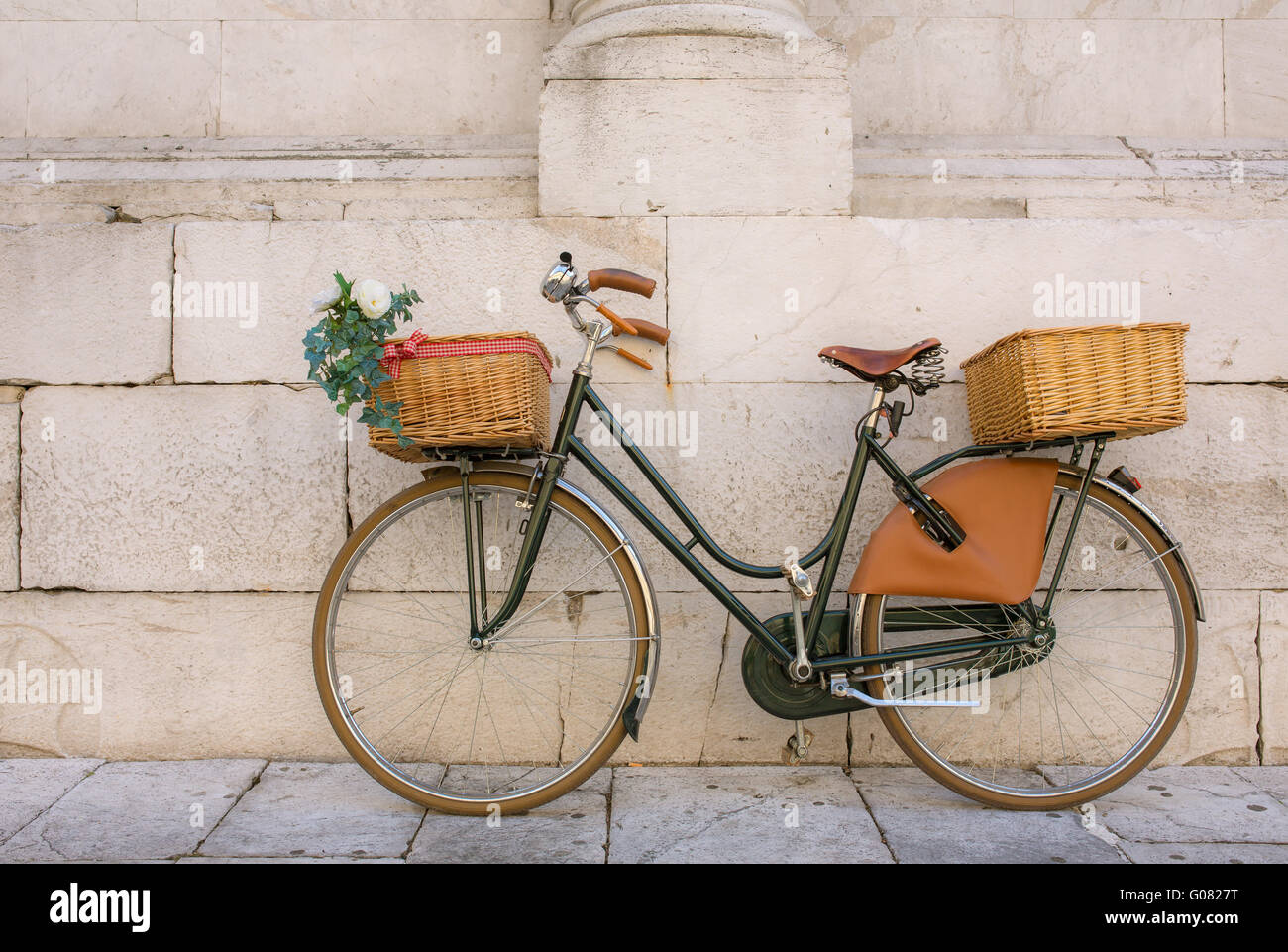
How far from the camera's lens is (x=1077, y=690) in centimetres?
366

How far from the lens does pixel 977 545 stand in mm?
3174

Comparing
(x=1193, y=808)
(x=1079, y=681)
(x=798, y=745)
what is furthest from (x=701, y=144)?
(x=1193, y=808)

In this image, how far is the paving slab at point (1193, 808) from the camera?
10.1ft

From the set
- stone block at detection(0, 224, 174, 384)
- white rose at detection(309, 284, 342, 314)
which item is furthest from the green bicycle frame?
stone block at detection(0, 224, 174, 384)

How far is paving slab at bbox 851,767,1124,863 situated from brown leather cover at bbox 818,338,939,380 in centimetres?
138

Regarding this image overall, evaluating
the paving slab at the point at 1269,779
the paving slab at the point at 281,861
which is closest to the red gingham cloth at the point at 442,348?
the paving slab at the point at 281,861

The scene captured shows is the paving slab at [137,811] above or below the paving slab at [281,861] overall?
above

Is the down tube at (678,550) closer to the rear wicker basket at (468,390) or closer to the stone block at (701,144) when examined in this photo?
the rear wicker basket at (468,390)

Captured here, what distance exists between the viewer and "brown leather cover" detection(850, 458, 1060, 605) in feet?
10.4

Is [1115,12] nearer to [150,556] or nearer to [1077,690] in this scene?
[1077,690]

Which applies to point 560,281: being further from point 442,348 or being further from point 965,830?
point 965,830

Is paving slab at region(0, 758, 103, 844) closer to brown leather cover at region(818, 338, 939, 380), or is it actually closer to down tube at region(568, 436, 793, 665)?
down tube at region(568, 436, 793, 665)

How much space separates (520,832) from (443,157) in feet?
8.47

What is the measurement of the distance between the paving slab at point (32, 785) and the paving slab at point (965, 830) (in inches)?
105
